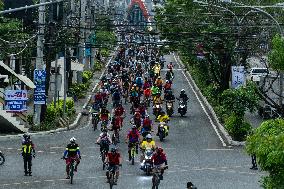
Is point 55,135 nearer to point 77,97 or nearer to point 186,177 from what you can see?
point 186,177

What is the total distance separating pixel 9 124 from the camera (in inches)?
1591

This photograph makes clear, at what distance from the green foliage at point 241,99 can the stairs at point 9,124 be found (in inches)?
365

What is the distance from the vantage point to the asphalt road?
2744 centimetres

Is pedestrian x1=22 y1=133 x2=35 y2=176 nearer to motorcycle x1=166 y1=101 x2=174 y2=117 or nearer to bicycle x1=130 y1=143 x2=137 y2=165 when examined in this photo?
bicycle x1=130 y1=143 x2=137 y2=165

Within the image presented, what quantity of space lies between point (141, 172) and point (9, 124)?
41.3 feet

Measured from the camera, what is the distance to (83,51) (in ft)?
228

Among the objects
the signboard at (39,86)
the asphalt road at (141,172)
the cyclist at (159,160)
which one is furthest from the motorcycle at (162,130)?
the cyclist at (159,160)

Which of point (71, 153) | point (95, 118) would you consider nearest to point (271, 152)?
point (71, 153)

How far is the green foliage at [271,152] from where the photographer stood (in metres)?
15.2

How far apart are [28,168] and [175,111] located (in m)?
21.6

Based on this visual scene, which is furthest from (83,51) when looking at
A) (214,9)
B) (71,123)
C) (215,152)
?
(215,152)

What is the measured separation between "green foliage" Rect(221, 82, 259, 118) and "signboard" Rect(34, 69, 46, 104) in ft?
28.5

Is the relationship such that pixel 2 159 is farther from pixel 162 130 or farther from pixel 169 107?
pixel 169 107

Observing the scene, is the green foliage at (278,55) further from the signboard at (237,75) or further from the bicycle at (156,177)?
the signboard at (237,75)
